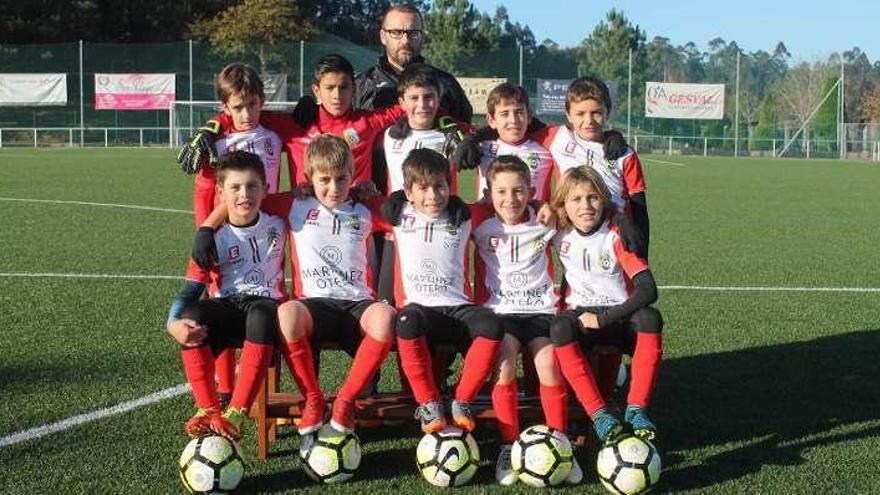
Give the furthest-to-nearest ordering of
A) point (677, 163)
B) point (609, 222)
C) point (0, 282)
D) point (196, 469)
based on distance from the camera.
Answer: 1. point (677, 163)
2. point (0, 282)
3. point (609, 222)
4. point (196, 469)

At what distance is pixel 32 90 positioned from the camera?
115 feet

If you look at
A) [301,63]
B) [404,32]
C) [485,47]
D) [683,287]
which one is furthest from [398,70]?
[485,47]

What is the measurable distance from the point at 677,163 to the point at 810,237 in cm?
2015

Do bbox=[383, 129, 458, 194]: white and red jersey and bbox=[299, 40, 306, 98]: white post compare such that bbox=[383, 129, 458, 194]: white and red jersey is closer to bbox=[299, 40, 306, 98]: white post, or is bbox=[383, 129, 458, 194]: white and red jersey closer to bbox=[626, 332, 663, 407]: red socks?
bbox=[626, 332, 663, 407]: red socks

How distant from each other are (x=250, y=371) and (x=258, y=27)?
1531 inches

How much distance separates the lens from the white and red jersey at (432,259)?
168 inches

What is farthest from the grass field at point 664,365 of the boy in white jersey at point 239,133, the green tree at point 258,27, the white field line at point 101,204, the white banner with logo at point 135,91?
the green tree at point 258,27

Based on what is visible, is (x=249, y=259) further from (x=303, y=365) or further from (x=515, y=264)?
(x=515, y=264)

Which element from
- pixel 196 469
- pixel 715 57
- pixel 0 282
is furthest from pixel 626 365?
pixel 715 57

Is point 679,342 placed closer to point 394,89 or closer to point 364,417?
point 394,89

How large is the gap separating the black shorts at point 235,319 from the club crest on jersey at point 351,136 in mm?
1044

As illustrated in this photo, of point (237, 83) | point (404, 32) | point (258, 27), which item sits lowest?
point (237, 83)

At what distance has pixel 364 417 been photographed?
4.15 m

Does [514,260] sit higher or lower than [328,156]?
lower
